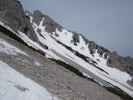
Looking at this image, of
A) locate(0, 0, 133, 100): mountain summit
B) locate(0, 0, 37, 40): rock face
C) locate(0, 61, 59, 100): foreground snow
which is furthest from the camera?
locate(0, 0, 37, 40): rock face

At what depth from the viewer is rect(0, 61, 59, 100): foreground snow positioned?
12.9 m

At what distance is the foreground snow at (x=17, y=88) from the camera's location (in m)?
12.9

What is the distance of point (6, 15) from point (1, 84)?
199 ft

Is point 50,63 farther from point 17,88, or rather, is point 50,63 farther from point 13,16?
point 13,16

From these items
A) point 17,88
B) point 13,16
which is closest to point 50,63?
point 17,88

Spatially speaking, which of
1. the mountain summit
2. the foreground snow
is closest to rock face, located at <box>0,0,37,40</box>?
the mountain summit

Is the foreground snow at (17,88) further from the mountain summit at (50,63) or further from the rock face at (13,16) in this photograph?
the rock face at (13,16)

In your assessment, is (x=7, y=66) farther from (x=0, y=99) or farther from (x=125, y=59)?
(x=125, y=59)

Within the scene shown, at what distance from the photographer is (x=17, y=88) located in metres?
14.0

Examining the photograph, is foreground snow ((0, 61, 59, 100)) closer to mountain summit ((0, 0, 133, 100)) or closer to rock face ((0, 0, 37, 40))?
mountain summit ((0, 0, 133, 100))

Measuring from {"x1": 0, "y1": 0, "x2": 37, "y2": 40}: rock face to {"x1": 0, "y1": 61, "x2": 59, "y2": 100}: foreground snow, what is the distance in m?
51.6

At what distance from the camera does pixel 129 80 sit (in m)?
152

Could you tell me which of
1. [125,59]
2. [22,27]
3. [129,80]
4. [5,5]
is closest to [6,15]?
[5,5]

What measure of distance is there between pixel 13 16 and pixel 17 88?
63.5m
